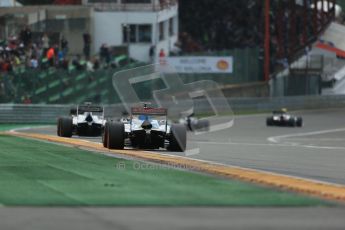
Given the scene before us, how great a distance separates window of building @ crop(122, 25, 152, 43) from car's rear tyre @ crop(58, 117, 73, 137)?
1021 inches

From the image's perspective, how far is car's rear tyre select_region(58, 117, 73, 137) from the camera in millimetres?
25828

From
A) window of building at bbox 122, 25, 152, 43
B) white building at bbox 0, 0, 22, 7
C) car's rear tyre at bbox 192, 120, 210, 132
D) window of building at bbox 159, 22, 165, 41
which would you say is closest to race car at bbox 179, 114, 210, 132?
car's rear tyre at bbox 192, 120, 210, 132

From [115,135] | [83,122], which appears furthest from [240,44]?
[115,135]

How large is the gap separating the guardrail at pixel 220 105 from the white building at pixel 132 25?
550 centimetres

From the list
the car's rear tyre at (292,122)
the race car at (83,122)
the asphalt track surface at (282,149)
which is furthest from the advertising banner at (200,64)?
the race car at (83,122)

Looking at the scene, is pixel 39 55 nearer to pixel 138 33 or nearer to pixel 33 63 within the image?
pixel 33 63

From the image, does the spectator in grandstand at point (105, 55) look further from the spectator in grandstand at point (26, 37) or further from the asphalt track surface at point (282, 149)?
the asphalt track surface at point (282, 149)

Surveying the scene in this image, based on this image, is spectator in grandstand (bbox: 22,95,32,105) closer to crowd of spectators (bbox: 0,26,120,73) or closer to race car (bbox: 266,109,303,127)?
crowd of spectators (bbox: 0,26,120,73)

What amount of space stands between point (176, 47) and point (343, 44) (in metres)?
11.1

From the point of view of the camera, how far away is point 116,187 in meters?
12.1

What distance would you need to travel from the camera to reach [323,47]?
58.9 metres

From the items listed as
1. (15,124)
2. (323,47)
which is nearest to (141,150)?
(15,124)

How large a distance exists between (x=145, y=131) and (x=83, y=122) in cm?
626

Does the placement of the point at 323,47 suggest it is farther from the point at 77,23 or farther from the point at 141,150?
the point at 141,150
